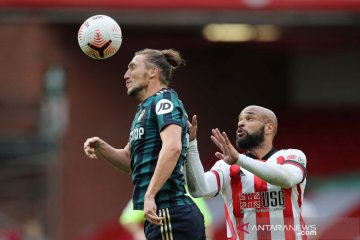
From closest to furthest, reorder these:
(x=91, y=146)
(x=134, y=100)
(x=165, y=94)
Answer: (x=165, y=94) < (x=91, y=146) < (x=134, y=100)

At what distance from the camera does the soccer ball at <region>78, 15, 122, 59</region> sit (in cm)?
682

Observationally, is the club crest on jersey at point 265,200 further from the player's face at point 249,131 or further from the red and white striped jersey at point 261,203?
the player's face at point 249,131

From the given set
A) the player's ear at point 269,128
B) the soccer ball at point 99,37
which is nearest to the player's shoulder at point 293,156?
the player's ear at point 269,128

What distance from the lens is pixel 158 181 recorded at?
5.80 meters

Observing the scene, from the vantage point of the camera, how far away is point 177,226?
6.02 metres

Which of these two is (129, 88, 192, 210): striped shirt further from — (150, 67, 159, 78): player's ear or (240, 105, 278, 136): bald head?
(240, 105, 278, 136): bald head

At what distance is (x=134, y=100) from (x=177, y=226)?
12350mm

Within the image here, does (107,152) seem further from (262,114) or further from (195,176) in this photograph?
(262,114)

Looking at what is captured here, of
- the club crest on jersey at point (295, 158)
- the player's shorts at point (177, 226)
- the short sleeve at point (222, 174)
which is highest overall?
the club crest on jersey at point (295, 158)

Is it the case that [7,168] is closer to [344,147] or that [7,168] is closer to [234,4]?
[234,4]

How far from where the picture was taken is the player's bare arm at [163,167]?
5.76 m

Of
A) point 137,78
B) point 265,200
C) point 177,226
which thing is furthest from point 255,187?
point 137,78

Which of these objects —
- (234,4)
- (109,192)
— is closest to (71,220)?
(109,192)

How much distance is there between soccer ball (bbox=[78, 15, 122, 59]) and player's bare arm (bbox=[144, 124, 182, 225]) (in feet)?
3.79
